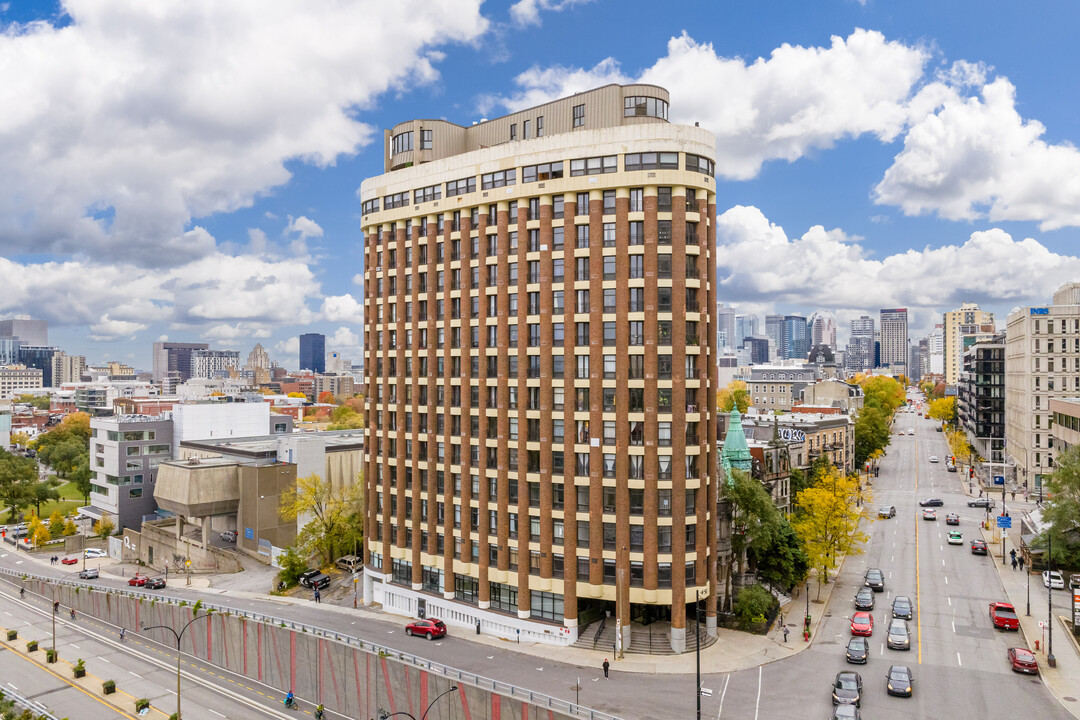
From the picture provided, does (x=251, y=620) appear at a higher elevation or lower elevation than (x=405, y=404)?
lower

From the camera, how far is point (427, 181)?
72188 mm

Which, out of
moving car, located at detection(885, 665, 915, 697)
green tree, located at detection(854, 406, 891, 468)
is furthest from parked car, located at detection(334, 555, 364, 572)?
green tree, located at detection(854, 406, 891, 468)

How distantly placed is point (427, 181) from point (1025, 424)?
11232 cm

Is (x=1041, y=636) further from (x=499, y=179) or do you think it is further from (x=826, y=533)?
(x=499, y=179)

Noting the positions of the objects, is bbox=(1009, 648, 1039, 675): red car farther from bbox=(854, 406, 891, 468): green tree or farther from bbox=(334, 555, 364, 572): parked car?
bbox=(854, 406, 891, 468): green tree

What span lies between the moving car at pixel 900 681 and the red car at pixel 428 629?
36521 millimetres

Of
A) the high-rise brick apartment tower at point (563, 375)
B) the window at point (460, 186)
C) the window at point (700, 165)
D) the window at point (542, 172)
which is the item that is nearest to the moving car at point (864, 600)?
the high-rise brick apartment tower at point (563, 375)

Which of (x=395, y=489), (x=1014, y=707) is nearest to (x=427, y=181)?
(x=395, y=489)

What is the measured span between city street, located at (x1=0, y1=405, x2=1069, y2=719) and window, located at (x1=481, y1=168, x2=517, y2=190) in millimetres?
40976

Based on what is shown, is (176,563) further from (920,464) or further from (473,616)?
(920,464)

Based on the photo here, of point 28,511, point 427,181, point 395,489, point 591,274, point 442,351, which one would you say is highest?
point 427,181

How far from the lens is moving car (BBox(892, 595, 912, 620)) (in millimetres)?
65481

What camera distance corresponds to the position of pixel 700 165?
61.0 m

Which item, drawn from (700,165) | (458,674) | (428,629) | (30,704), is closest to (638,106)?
(700,165)
